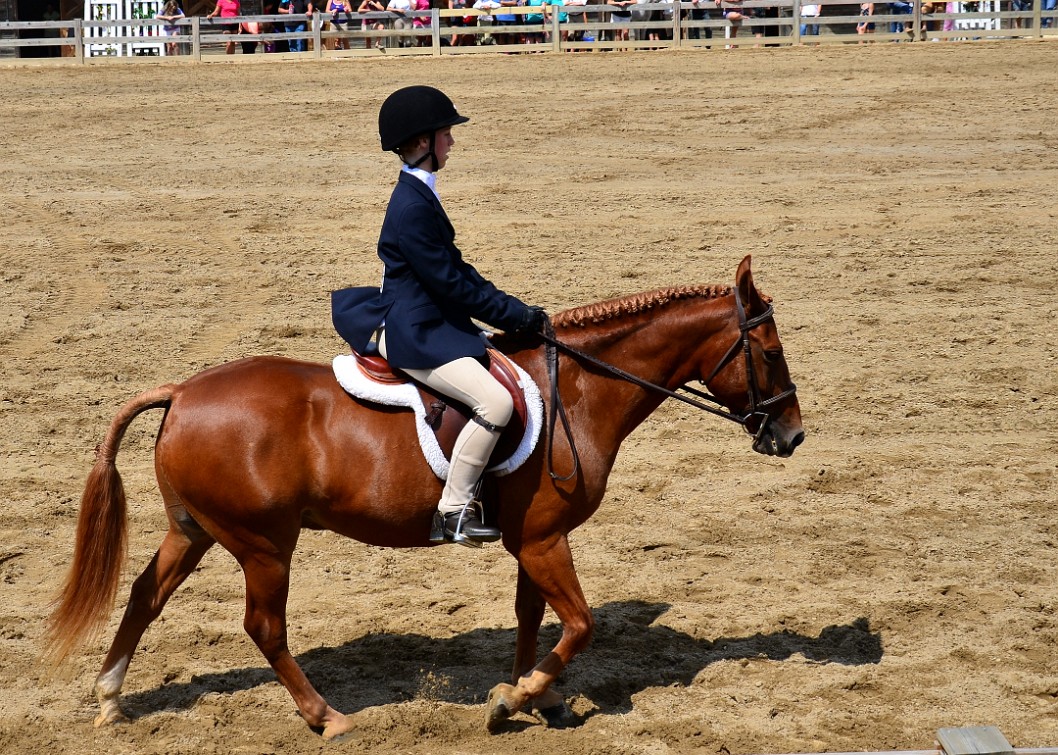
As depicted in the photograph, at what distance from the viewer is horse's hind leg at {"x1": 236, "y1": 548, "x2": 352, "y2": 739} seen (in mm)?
5785

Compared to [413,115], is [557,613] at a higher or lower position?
lower

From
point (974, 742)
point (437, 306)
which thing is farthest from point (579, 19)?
point (974, 742)

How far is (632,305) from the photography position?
607 centimetres

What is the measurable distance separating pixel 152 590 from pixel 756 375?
3.26m

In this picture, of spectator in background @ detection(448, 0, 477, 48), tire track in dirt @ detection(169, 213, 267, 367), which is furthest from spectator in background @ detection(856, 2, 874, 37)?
tire track in dirt @ detection(169, 213, 267, 367)

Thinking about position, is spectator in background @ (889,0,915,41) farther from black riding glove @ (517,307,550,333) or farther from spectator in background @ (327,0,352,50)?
black riding glove @ (517,307,550,333)

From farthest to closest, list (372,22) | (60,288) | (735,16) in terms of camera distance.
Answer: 1. (372,22)
2. (735,16)
3. (60,288)

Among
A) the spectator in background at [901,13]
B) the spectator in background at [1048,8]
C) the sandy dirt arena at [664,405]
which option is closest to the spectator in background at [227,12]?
the sandy dirt arena at [664,405]

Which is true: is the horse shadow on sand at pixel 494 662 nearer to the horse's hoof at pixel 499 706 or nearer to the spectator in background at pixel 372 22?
the horse's hoof at pixel 499 706

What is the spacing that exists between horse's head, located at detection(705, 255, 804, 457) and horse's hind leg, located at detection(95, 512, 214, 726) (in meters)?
2.79

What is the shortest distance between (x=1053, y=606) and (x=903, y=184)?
8.90 meters

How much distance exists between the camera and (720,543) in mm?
7949

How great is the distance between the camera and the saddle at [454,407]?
18.9ft

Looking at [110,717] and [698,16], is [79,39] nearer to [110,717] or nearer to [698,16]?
[698,16]
